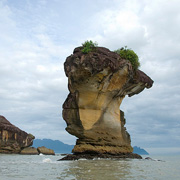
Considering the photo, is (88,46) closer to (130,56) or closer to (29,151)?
(130,56)

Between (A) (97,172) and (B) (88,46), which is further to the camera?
(B) (88,46)

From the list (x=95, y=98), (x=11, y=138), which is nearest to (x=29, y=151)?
(x=11, y=138)

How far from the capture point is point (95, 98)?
22.5m

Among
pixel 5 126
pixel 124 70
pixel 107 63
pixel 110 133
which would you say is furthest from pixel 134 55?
pixel 5 126

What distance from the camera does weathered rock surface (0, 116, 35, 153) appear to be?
50.8 metres

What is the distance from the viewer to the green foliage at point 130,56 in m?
24.2

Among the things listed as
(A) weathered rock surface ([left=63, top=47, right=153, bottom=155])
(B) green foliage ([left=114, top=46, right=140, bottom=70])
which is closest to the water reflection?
(A) weathered rock surface ([left=63, top=47, right=153, bottom=155])

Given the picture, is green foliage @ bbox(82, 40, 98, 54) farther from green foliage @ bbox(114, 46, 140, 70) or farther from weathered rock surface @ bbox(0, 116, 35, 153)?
weathered rock surface @ bbox(0, 116, 35, 153)

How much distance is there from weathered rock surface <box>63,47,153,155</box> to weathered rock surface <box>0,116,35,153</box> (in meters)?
32.7

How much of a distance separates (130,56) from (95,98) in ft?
18.7

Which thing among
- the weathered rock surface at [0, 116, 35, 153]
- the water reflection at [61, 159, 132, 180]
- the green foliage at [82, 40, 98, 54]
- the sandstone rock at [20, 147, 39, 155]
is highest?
the green foliage at [82, 40, 98, 54]

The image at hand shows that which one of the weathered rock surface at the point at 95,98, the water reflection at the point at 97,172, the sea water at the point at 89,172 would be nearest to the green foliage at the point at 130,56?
the weathered rock surface at the point at 95,98

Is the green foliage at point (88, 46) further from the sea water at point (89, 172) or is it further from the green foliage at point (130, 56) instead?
the sea water at point (89, 172)

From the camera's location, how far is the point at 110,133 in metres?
22.9
